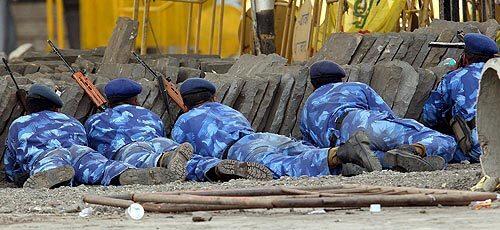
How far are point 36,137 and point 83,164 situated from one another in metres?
0.56

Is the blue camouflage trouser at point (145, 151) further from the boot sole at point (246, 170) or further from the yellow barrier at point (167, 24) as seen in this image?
the yellow barrier at point (167, 24)

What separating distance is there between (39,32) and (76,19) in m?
0.97

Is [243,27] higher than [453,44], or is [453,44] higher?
[453,44]

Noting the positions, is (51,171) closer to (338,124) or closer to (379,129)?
(338,124)

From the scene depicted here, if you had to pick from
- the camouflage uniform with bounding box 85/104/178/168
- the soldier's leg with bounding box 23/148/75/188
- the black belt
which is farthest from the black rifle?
the soldier's leg with bounding box 23/148/75/188

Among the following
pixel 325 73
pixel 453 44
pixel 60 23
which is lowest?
pixel 60 23

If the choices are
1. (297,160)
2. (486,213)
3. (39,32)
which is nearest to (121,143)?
(297,160)

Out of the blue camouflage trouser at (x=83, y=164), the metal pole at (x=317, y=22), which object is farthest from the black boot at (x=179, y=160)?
the metal pole at (x=317, y=22)

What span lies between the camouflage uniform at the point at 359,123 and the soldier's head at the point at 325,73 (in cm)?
10

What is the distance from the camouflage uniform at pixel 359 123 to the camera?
42.5 ft

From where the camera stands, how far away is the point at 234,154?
1314 centimetres

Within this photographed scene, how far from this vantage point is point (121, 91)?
44.9 feet

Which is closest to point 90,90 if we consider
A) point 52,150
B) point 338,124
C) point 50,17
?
point 52,150

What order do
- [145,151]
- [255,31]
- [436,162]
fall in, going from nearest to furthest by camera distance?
[436,162] → [145,151] → [255,31]
